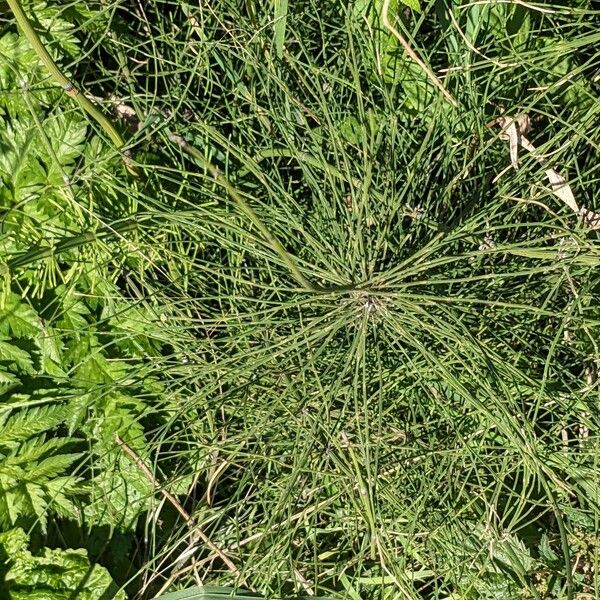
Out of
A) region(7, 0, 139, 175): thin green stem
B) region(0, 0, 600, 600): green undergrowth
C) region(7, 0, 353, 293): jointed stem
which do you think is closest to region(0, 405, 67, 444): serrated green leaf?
region(0, 0, 600, 600): green undergrowth

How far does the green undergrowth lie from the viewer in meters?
1.14

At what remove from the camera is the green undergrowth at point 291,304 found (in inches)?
44.8

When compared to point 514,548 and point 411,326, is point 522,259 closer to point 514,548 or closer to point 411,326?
point 411,326

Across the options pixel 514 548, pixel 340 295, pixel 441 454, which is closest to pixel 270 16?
pixel 340 295

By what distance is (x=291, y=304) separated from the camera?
109cm

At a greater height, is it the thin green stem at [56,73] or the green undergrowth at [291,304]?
the thin green stem at [56,73]

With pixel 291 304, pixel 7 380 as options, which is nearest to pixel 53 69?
pixel 291 304

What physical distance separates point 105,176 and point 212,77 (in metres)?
0.22

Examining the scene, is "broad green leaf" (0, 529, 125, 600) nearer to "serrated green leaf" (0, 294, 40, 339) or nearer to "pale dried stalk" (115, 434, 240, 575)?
"pale dried stalk" (115, 434, 240, 575)

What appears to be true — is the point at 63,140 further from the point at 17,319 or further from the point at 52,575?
the point at 52,575

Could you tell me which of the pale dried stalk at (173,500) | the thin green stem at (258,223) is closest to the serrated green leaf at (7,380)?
the pale dried stalk at (173,500)

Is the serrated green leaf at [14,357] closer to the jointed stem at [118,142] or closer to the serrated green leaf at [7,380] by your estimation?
the serrated green leaf at [7,380]

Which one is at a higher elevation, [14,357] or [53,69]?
[53,69]

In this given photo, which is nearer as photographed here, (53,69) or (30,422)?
(53,69)
